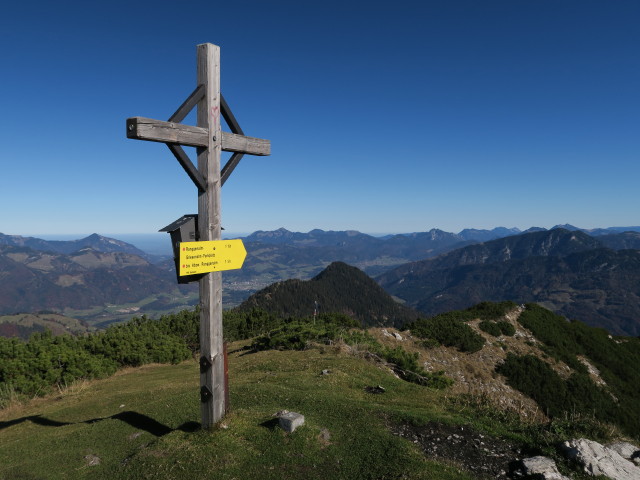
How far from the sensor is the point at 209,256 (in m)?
8.04

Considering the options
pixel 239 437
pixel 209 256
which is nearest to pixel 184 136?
pixel 209 256

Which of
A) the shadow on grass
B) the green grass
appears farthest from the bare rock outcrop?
the shadow on grass

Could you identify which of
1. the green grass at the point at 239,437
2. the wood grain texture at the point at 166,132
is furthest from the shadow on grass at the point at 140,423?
the wood grain texture at the point at 166,132

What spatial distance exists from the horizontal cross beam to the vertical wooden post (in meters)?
0.24

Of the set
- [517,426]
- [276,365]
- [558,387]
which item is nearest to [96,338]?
[276,365]

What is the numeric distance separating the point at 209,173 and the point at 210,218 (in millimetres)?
985

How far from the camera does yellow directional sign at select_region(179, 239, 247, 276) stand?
25.0 ft

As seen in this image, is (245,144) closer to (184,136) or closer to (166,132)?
(184,136)

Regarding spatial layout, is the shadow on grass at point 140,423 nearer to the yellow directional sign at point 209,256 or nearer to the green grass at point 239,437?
the green grass at point 239,437

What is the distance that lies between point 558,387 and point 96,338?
33.6m

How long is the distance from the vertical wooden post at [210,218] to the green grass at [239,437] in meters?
1.00

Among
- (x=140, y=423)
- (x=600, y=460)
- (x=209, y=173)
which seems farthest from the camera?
(x=140, y=423)

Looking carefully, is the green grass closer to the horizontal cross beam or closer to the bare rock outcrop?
the bare rock outcrop

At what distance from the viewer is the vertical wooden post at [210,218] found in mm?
8094
